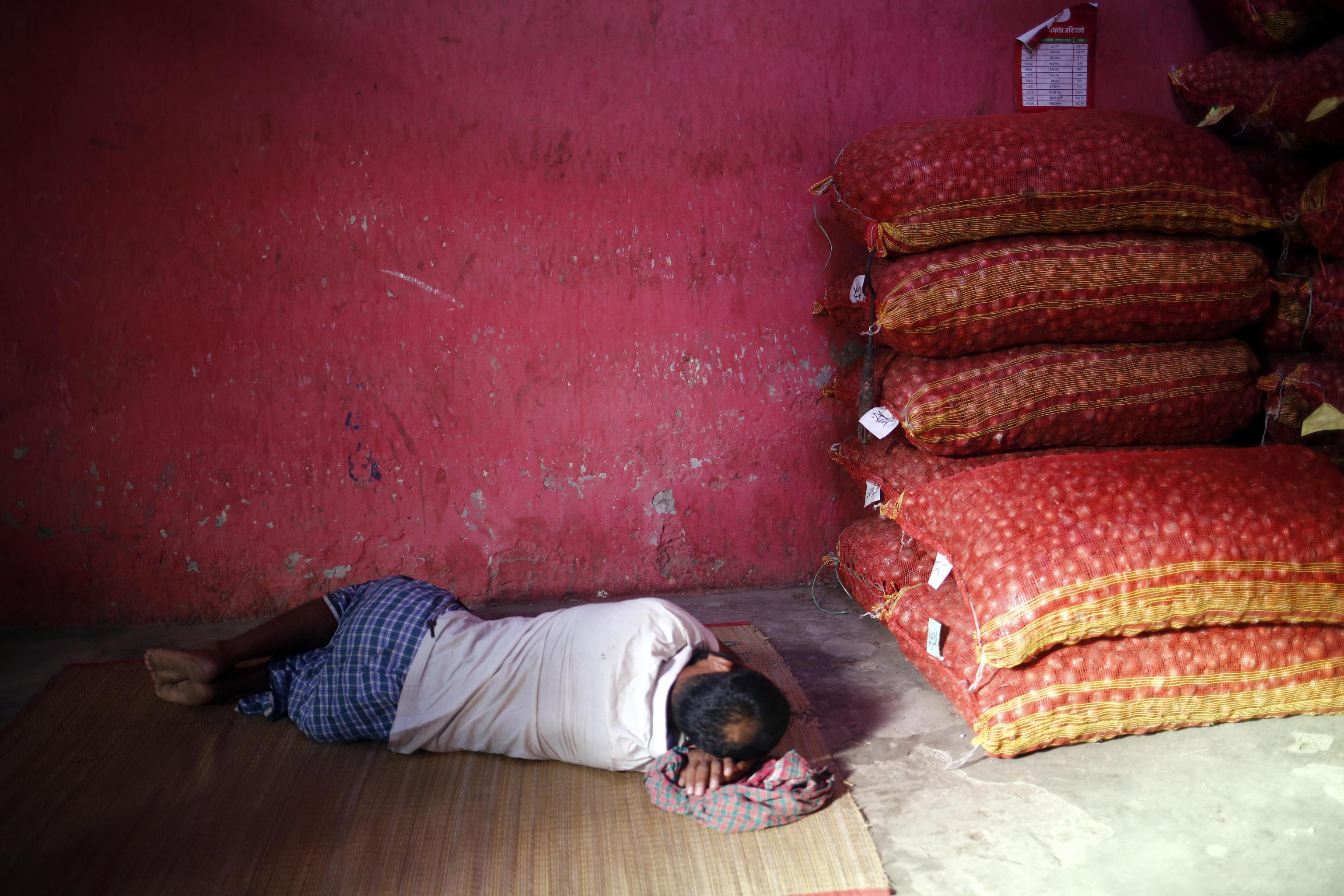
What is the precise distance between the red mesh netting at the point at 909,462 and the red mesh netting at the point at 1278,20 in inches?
51.9

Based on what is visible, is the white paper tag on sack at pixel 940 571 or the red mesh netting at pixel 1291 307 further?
the red mesh netting at pixel 1291 307

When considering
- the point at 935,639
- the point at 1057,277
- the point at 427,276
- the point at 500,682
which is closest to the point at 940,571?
the point at 935,639

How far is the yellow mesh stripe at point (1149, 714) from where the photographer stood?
2122 millimetres

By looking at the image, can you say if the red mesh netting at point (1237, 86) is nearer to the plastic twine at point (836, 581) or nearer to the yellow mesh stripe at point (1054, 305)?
the yellow mesh stripe at point (1054, 305)

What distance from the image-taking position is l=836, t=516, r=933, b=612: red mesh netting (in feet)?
8.89

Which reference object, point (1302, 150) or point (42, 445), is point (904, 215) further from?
point (42, 445)

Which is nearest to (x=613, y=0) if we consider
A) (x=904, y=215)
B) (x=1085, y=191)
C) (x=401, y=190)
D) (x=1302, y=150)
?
(x=401, y=190)

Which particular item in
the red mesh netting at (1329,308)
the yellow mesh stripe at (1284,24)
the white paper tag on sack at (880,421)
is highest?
Answer: the yellow mesh stripe at (1284,24)

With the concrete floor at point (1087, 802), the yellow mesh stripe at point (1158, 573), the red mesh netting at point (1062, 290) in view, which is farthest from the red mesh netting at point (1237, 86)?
the concrete floor at point (1087, 802)

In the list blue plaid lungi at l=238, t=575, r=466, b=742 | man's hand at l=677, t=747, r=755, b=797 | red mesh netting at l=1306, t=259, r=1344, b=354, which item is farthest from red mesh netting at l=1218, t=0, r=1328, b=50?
blue plaid lungi at l=238, t=575, r=466, b=742

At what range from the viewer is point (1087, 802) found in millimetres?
1997

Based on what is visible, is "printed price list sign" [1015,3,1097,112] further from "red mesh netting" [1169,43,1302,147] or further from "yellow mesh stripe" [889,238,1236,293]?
"yellow mesh stripe" [889,238,1236,293]

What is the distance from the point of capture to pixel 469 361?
3068 mm

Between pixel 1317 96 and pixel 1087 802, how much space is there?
80.5 inches
